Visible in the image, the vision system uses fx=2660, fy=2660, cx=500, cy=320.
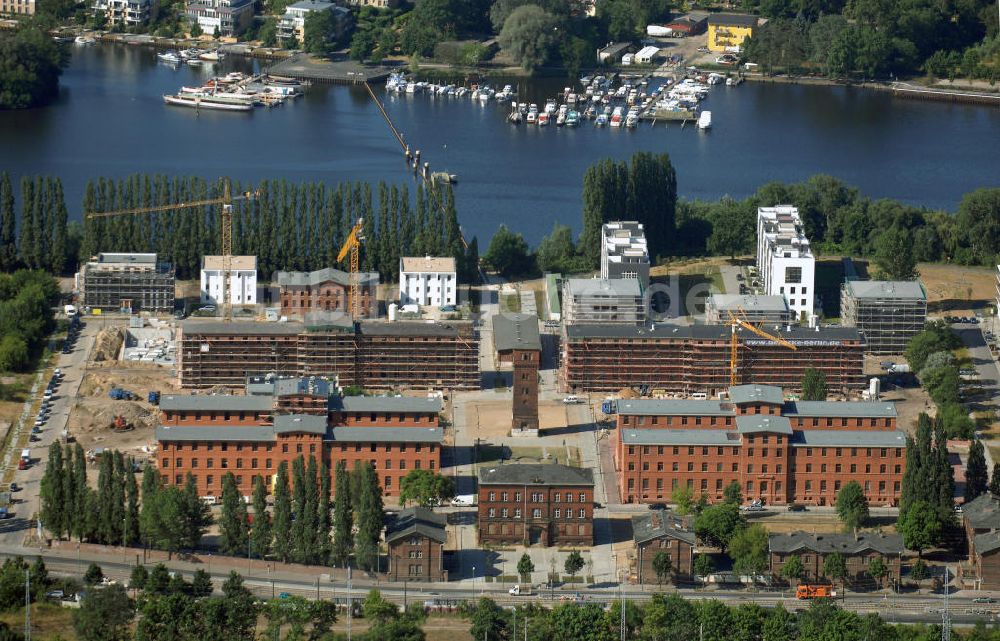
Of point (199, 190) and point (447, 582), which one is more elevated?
point (199, 190)

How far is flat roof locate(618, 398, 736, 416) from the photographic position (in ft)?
268

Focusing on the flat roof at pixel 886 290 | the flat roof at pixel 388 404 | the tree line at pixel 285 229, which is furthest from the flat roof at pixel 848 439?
the tree line at pixel 285 229

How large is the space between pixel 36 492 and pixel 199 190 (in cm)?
2306

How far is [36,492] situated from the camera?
80250 mm

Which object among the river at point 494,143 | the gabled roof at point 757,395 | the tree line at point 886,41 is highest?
the tree line at point 886,41

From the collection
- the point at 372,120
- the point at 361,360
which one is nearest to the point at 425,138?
the point at 372,120

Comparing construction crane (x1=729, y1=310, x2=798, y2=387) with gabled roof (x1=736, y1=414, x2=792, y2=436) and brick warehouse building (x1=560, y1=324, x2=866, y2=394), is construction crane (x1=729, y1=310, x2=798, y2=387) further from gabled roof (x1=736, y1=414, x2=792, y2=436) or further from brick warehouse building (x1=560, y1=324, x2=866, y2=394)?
Result: gabled roof (x1=736, y1=414, x2=792, y2=436)

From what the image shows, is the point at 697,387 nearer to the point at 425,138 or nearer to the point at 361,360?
the point at 361,360

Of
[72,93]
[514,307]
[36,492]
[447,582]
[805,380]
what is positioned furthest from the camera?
[72,93]

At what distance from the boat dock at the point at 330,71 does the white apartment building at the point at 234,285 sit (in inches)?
1464

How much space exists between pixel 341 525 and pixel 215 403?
9244 millimetres

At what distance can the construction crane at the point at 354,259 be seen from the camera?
96.2 meters

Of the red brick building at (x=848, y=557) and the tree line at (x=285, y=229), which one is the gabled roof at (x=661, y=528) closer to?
the red brick building at (x=848, y=557)

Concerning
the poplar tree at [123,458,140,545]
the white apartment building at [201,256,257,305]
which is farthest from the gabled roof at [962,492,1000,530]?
the white apartment building at [201,256,257,305]
